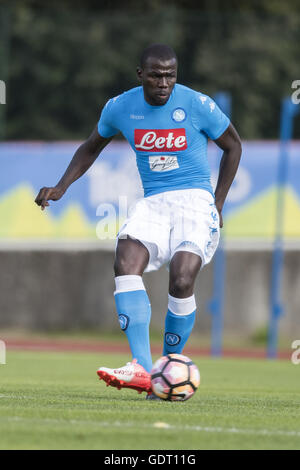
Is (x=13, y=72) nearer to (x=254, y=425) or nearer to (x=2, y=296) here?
(x=2, y=296)

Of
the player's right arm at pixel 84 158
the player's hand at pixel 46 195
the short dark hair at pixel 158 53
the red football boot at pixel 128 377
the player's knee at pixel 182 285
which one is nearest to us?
the red football boot at pixel 128 377

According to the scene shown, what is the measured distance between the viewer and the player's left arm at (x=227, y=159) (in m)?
8.26

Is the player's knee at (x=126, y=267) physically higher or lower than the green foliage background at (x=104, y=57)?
lower

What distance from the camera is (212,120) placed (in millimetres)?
8078

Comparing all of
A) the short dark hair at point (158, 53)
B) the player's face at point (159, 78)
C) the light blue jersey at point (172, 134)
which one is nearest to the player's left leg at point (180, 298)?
the light blue jersey at point (172, 134)

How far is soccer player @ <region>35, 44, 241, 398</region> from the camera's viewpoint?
7777 millimetres

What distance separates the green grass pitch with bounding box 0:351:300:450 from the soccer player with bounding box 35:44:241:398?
616 millimetres

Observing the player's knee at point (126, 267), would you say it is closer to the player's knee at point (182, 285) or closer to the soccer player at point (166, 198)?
the soccer player at point (166, 198)

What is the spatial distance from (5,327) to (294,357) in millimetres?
7219

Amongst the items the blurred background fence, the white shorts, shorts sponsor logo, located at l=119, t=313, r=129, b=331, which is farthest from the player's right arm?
the blurred background fence

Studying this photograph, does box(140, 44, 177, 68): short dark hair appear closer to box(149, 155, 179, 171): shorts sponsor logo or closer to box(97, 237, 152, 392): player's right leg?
box(149, 155, 179, 171): shorts sponsor logo

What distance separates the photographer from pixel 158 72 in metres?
7.80

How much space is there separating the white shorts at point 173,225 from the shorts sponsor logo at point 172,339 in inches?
19.5

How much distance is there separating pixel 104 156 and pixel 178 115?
14988 mm
